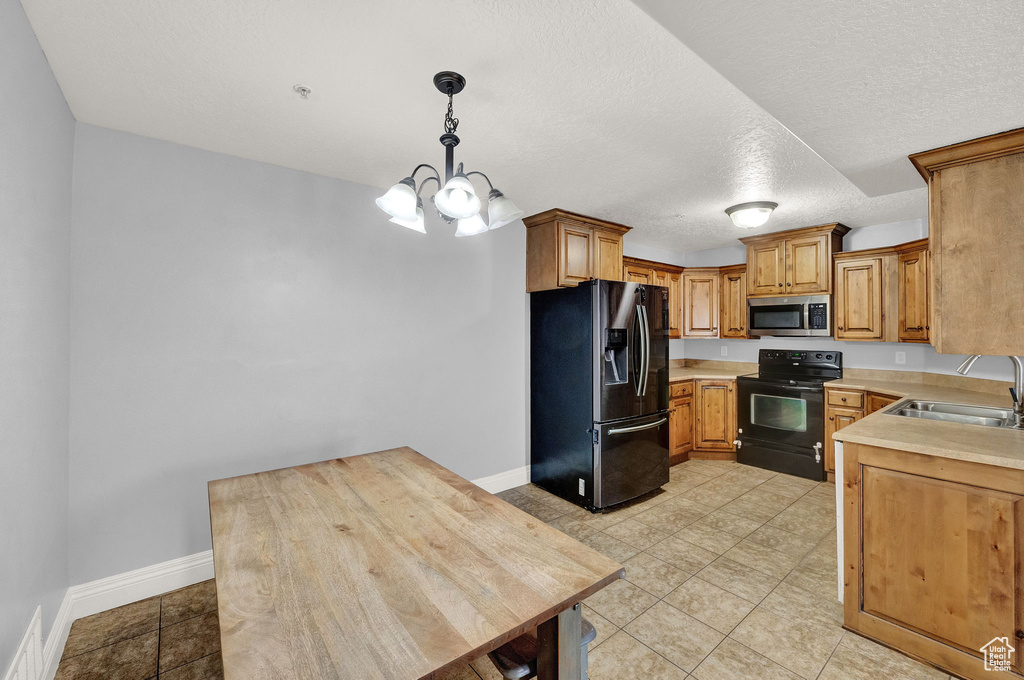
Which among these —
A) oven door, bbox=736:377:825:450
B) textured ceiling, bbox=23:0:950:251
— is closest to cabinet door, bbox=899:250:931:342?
oven door, bbox=736:377:825:450

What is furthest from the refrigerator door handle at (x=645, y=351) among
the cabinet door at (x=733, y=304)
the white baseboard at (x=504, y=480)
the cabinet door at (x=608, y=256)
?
the cabinet door at (x=733, y=304)

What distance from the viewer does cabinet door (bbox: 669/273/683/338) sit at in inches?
191

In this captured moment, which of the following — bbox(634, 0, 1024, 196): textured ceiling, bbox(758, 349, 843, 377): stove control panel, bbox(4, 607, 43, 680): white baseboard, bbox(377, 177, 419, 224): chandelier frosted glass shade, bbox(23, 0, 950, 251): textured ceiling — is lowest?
bbox(4, 607, 43, 680): white baseboard

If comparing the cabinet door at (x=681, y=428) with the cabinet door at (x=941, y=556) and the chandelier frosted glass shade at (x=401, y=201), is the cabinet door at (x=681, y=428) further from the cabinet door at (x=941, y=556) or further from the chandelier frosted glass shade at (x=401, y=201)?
the chandelier frosted glass shade at (x=401, y=201)

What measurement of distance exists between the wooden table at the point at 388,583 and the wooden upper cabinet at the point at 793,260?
13.2ft

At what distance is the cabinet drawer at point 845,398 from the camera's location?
143 inches

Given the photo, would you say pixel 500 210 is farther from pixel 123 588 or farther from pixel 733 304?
pixel 733 304

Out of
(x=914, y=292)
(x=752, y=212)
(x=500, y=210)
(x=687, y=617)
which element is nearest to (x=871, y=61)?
(x=500, y=210)

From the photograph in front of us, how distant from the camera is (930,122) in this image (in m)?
1.76

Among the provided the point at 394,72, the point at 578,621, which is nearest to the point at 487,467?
the point at 578,621

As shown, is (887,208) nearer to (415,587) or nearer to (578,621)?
(578,621)

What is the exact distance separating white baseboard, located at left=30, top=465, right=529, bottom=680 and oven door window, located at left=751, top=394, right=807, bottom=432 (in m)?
4.60

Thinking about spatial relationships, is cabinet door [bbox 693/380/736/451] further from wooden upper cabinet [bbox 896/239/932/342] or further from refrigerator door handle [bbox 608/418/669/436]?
wooden upper cabinet [bbox 896/239/932/342]

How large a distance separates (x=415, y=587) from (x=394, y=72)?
70.4 inches
